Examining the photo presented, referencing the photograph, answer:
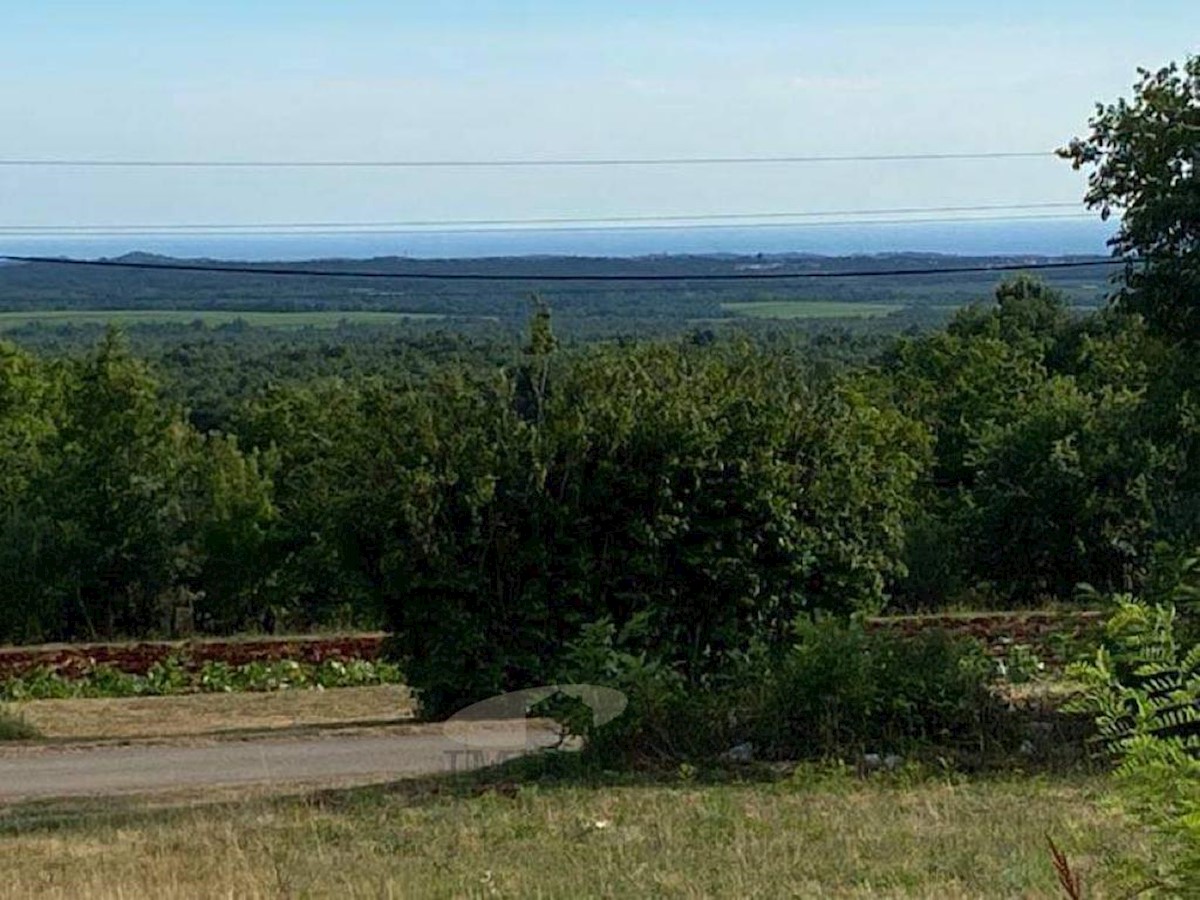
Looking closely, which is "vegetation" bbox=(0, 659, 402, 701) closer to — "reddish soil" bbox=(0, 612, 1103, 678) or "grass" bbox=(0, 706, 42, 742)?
"reddish soil" bbox=(0, 612, 1103, 678)

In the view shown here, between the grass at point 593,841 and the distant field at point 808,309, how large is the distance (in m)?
89.6

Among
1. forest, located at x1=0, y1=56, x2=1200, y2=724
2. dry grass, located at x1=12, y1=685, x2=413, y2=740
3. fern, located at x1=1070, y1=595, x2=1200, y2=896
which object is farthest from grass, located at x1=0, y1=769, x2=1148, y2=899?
dry grass, located at x1=12, y1=685, x2=413, y2=740

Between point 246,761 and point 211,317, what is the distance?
345 ft

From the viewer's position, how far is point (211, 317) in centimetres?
11919

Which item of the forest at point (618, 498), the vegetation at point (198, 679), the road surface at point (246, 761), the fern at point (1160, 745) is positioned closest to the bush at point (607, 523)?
the forest at point (618, 498)

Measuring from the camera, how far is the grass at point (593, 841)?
7.90 meters

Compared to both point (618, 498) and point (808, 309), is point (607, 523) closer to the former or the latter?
point (618, 498)

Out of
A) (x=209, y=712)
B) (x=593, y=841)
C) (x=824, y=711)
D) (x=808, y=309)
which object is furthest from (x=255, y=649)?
(x=808, y=309)

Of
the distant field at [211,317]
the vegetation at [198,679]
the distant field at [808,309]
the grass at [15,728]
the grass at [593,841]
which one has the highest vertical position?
the grass at [593,841]

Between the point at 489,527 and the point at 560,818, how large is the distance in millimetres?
9682

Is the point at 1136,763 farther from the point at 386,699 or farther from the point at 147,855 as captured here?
the point at 386,699

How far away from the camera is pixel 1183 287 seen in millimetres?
14797

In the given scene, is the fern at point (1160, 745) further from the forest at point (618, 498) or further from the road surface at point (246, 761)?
the road surface at point (246, 761)

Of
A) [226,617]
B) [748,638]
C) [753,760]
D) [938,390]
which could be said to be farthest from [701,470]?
[938,390]
